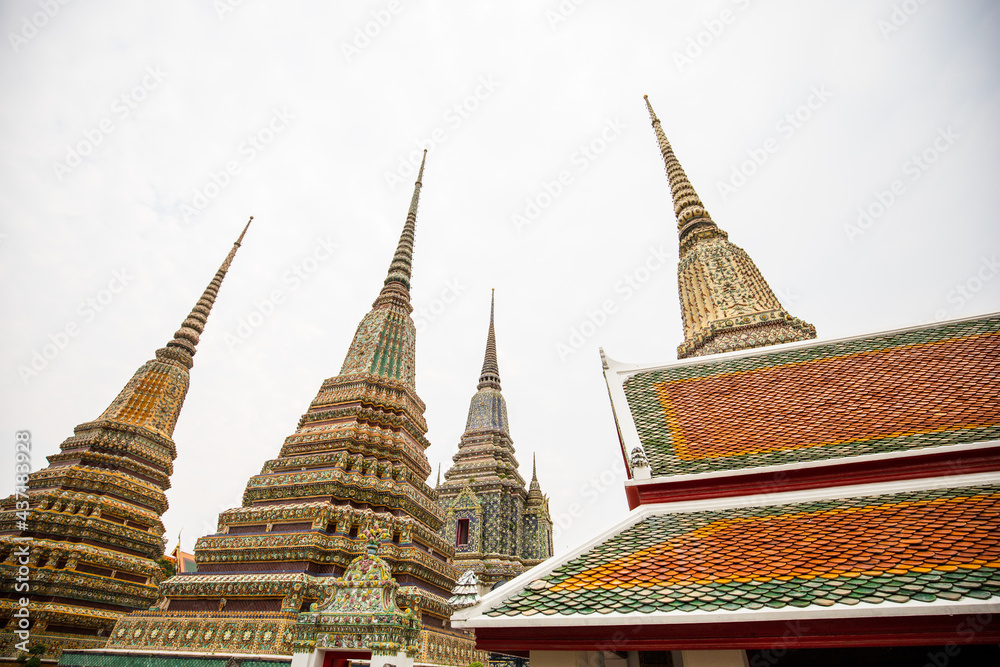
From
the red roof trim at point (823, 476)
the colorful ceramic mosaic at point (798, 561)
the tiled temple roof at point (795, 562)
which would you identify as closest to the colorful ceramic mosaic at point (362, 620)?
the tiled temple roof at point (795, 562)

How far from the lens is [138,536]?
12656 millimetres

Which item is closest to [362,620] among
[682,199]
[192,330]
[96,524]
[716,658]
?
[716,658]

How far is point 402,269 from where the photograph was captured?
15.6 metres

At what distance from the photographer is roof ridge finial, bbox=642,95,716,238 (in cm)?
1884

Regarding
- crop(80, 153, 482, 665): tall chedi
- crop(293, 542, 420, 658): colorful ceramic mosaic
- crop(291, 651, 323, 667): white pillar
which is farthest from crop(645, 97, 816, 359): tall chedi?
crop(291, 651, 323, 667): white pillar

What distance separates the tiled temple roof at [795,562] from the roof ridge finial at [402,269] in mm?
11262

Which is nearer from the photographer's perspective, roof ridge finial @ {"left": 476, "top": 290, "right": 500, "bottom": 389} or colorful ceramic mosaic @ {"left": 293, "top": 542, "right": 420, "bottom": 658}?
colorful ceramic mosaic @ {"left": 293, "top": 542, "right": 420, "bottom": 658}

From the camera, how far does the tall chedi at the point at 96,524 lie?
35.1 ft

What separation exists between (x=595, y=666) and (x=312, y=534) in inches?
246

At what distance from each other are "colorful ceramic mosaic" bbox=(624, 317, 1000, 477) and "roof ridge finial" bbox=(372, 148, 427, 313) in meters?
8.52

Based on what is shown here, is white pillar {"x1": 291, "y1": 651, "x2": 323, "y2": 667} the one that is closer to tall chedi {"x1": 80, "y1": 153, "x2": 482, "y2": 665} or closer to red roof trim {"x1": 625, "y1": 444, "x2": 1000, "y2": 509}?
tall chedi {"x1": 80, "y1": 153, "x2": 482, "y2": 665}

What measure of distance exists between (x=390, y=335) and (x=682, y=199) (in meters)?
13.7

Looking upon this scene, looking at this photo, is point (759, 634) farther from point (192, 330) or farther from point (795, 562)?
point (192, 330)

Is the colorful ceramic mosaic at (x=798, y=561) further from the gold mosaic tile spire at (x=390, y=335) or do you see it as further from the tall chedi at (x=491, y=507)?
the tall chedi at (x=491, y=507)
